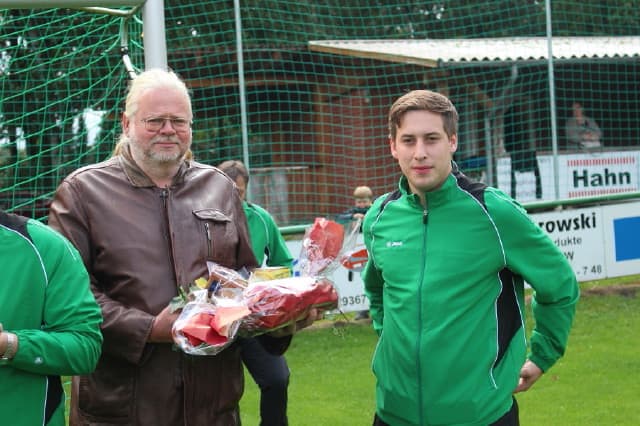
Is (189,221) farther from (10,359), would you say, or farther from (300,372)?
(300,372)

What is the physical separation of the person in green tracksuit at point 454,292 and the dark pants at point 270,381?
7.28ft

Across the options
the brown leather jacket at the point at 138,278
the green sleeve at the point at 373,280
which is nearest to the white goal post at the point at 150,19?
the brown leather jacket at the point at 138,278

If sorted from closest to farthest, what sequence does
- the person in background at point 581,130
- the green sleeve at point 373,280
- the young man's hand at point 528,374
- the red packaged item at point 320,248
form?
1. the red packaged item at point 320,248
2. the young man's hand at point 528,374
3. the green sleeve at point 373,280
4. the person in background at point 581,130

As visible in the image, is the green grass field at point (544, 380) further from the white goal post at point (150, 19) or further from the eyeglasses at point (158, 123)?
the eyeglasses at point (158, 123)

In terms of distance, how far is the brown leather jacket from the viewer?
3.22 meters

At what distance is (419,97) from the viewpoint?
3385 mm

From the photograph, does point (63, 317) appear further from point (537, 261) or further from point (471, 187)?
point (537, 261)

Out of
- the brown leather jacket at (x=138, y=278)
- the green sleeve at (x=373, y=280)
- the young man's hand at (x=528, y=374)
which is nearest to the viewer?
the brown leather jacket at (x=138, y=278)

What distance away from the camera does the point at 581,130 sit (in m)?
13.8

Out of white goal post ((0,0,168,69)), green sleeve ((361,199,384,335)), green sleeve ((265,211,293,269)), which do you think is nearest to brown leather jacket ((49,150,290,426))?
green sleeve ((361,199,384,335))

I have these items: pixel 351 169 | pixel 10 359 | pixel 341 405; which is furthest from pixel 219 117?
pixel 10 359

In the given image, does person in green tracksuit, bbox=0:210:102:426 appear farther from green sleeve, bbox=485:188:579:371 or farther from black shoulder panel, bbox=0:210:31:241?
green sleeve, bbox=485:188:579:371

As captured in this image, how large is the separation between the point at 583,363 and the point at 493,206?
4.98 meters

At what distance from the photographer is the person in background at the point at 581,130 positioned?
1370 centimetres
